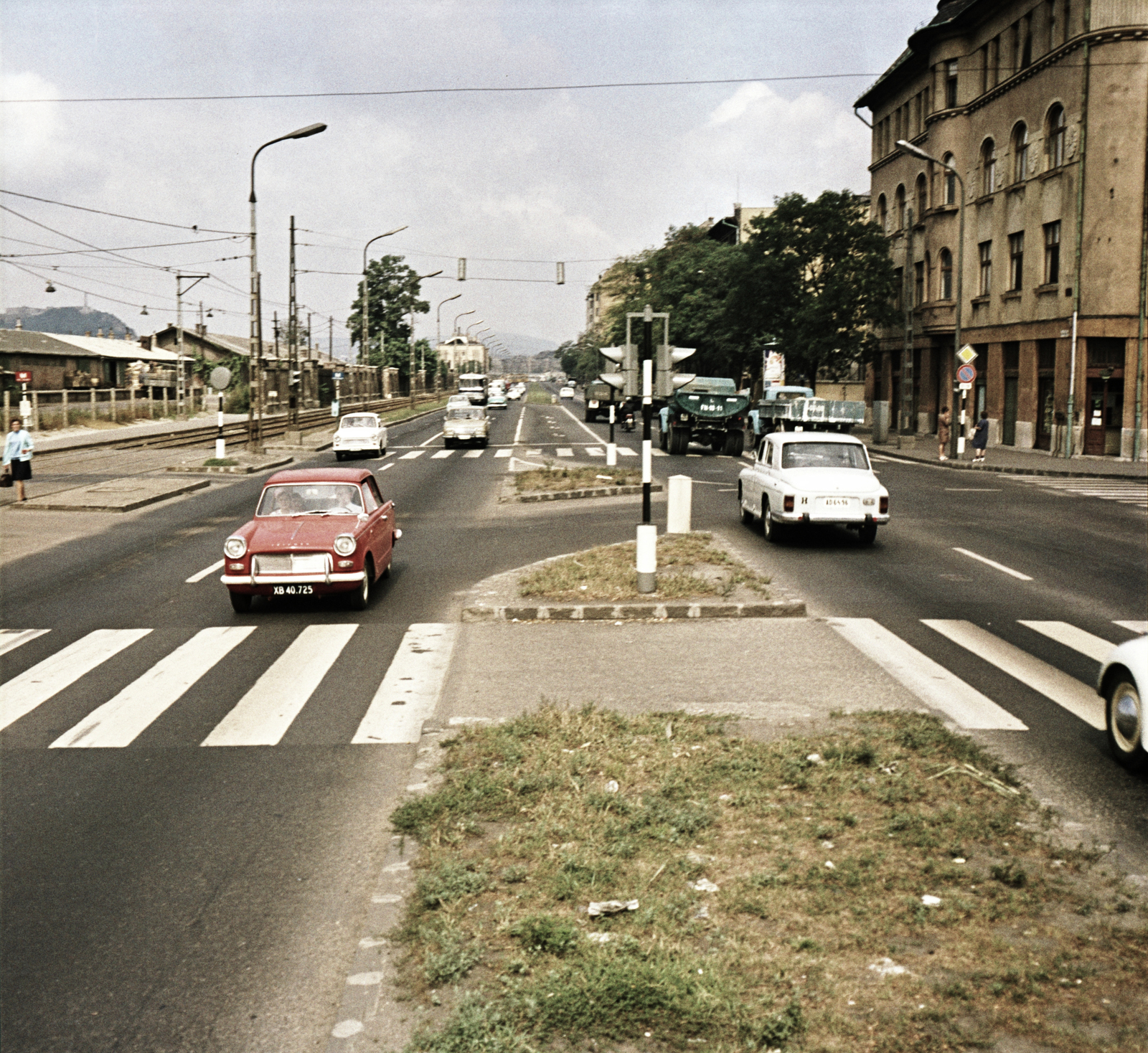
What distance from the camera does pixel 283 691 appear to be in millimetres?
9891

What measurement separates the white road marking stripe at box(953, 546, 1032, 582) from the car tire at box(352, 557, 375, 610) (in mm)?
8435

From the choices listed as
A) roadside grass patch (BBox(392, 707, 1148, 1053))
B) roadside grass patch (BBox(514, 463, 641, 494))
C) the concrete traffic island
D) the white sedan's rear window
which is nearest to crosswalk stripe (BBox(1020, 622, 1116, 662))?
the concrete traffic island

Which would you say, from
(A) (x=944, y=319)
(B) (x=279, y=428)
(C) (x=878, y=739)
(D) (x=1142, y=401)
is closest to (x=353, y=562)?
(C) (x=878, y=739)

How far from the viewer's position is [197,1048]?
442cm

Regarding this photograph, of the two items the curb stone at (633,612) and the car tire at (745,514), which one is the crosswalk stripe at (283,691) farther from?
the car tire at (745,514)

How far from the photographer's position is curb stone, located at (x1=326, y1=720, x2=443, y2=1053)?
441 centimetres

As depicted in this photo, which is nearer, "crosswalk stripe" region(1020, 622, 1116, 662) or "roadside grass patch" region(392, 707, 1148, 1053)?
"roadside grass patch" region(392, 707, 1148, 1053)

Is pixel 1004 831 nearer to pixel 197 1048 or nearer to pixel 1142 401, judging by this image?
pixel 197 1048

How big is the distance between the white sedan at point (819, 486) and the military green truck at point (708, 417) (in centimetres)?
2049

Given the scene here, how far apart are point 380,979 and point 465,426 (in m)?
42.2

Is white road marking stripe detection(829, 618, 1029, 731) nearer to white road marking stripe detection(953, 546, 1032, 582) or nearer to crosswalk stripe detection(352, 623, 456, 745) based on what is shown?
crosswalk stripe detection(352, 623, 456, 745)

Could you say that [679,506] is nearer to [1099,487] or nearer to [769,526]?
[769,526]

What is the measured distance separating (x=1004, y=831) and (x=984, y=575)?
10213 mm

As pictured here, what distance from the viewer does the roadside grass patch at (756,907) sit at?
14.4 feet
